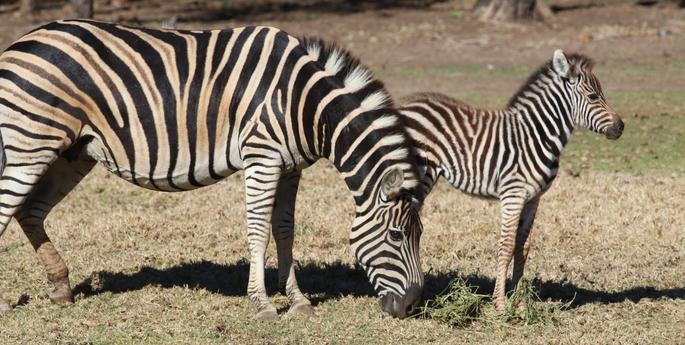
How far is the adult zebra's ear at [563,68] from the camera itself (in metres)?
7.70

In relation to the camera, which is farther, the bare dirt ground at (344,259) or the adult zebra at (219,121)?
the bare dirt ground at (344,259)

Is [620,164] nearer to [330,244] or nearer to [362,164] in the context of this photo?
[330,244]

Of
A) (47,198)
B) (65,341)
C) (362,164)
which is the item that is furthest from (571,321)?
(47,198)

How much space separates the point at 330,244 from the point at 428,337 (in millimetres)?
2845

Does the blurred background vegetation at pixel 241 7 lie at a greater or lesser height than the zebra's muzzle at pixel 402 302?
greater

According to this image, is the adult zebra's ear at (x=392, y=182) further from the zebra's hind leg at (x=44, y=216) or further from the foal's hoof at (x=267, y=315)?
the zebra's hind leg at (x=44, y=216)

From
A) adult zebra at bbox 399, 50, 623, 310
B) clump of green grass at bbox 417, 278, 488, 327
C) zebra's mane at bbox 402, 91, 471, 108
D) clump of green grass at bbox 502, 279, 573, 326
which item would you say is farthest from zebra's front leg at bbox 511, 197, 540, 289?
zebra's mane at bbox 402, 91, 471, 108

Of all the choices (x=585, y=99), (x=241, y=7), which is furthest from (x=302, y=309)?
(x=241, y=7)

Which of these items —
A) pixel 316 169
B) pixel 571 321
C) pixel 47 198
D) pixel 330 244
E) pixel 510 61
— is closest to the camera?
pixel 571 321

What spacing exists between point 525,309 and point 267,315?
189cm

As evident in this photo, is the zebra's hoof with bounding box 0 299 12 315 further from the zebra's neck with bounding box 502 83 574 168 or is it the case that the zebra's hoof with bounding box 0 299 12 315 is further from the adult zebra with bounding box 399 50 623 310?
the zebra's neck with bounding box 502 83 574 168

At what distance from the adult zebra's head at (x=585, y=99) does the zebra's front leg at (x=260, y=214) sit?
2.25 metres

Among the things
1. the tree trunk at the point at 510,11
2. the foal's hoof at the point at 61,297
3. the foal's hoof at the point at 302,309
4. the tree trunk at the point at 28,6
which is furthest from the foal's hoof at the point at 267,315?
the tree trunk at the point at 28,6

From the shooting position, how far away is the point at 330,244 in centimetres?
997
